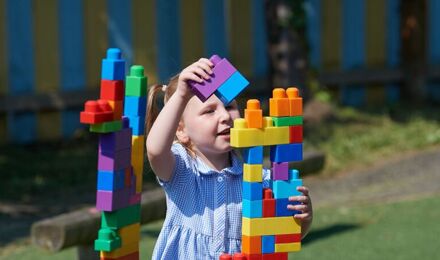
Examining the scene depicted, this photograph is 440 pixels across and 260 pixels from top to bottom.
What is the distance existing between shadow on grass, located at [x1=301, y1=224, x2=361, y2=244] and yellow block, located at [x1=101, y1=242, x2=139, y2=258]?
2985 millimetres

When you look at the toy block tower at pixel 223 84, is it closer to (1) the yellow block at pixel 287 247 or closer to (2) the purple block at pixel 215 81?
(2) the purple block at pixel 215 81

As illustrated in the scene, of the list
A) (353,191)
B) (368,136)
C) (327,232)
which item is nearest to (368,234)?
(327,232)

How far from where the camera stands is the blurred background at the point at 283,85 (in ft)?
24.6

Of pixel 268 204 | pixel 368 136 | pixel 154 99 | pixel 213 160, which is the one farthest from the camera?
pixel 368 136

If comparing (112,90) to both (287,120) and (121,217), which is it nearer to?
(121,217)

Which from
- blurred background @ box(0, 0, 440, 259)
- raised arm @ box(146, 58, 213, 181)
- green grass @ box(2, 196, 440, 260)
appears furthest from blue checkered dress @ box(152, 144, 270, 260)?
blurred background @ box(0, 0, 440, 259)

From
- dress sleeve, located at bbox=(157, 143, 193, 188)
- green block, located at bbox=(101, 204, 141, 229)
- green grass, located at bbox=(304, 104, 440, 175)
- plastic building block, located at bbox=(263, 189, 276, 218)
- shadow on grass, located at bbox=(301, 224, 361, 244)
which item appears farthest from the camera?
green grass, located at bbox=(304, 104, 440, 175)

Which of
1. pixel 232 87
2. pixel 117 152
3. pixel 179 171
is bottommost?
pixel 179 171

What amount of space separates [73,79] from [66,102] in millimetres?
205

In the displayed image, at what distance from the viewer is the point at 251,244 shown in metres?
3.48

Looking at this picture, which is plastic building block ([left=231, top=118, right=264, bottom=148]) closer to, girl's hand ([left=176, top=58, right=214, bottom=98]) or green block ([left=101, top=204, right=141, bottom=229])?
girl's hand ([left=176, top=58, right=214, bottom=98])

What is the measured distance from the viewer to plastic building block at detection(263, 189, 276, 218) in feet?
11.5

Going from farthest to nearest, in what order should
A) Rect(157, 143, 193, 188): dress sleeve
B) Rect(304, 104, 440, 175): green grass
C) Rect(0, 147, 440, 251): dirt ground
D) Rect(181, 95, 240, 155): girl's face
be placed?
Rect(304, 104, 440, 175): green grass → Rect(0, 147, 440, 251): dirt ground → Rect(157, 143, 193, 188): dress sleeve → Rect(181, 95, 240, 155): girl's face

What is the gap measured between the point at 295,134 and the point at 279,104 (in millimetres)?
112
